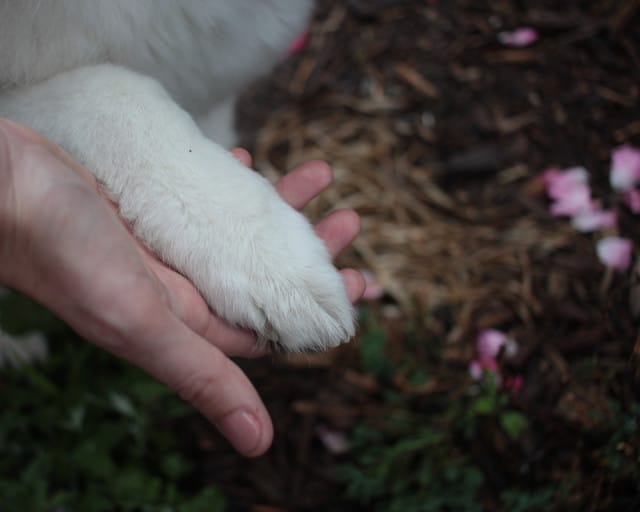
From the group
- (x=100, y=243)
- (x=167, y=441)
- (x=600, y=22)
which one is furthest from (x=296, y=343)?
(x=600, y=22)

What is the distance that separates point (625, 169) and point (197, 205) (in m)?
1.45

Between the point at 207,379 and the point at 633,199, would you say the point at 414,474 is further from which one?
the point at 633,199

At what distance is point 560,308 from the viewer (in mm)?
1851

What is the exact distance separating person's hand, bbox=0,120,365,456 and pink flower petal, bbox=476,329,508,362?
0.98 m

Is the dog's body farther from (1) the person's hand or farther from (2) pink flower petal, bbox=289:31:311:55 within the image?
(2) pink flower petal, bbox=289:31:311:55

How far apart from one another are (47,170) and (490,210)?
1.53 metres

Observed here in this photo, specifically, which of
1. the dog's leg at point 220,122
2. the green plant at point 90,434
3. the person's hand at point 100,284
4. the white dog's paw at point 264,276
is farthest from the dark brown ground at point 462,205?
the person's hand at point 100,284

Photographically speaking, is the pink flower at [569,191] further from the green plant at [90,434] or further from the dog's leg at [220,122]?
the green plant at [90,434]

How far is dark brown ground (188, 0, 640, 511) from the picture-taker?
62.4 inches

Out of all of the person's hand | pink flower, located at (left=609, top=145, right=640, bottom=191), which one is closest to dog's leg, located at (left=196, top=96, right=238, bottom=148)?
the person's hand

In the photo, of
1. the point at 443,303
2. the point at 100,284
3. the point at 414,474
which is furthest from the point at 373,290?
the point at 100,284

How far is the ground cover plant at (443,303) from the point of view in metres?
1.52

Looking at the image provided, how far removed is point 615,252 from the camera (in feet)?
6.05

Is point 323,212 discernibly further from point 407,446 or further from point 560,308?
point 407,446
